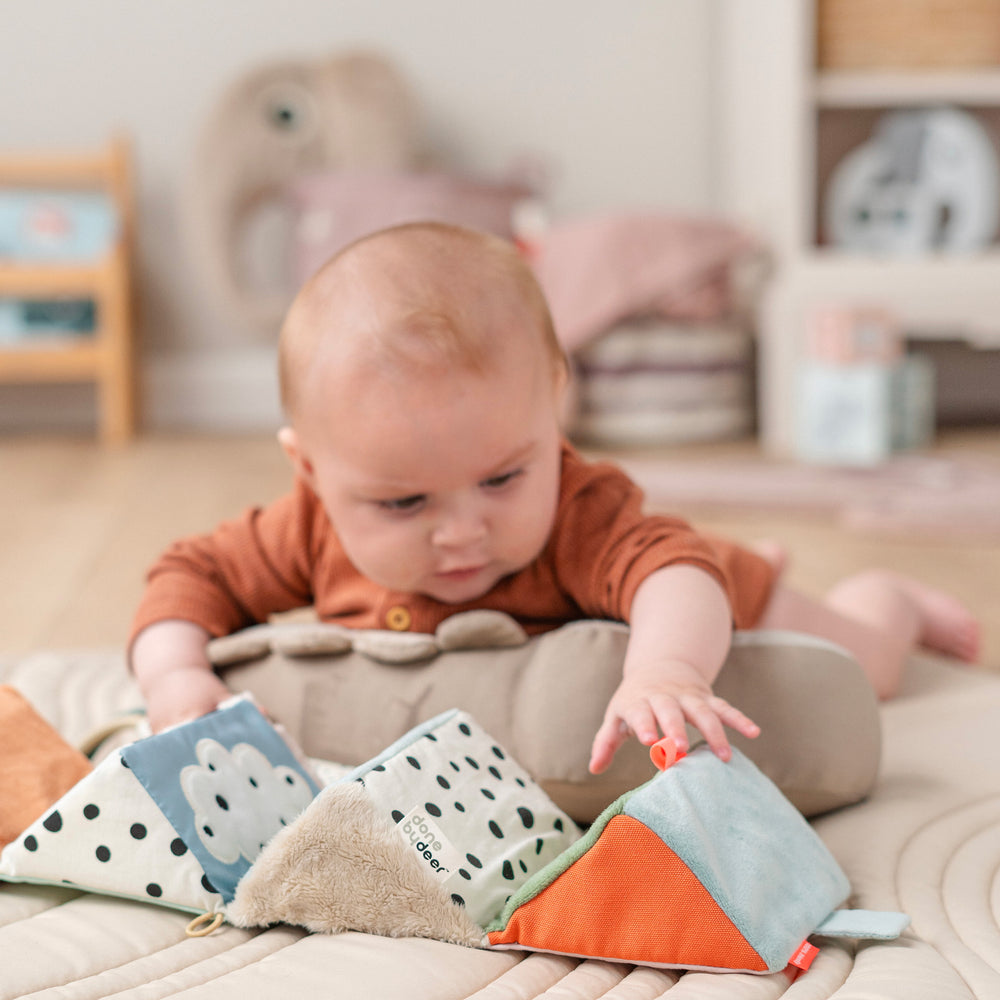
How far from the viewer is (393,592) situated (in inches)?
32.8

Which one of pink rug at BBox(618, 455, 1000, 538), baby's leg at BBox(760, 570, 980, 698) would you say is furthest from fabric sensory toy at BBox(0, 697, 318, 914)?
pink rug at BBox(618, 455, 1000, 538)

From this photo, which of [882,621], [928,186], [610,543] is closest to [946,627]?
[882,621]

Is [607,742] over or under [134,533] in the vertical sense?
over

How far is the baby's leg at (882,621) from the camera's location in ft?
3.27

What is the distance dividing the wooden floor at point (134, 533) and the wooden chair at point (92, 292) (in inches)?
8.4

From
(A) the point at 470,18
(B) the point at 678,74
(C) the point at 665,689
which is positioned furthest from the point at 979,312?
(C) the point at 665,689

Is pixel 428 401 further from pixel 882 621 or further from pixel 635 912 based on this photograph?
pixel 882 621

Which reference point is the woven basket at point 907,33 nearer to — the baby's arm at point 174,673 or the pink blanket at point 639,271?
the pink blanket at point 639,271

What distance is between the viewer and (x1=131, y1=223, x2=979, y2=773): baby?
703 millimetres

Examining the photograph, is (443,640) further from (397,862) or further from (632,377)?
(632,377)

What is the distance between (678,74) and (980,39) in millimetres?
751

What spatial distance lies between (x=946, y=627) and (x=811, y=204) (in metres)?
1.59

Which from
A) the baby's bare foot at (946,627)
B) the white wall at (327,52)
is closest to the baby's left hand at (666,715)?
the baby's bare foot at (946,627)

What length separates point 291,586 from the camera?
90 centimetres
